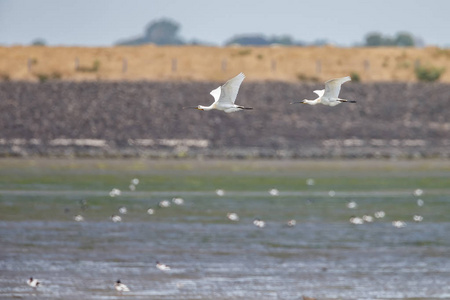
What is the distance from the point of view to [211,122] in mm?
72062

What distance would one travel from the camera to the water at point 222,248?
24.6 metres

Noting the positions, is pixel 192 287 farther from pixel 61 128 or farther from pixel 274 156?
pixel 61 128

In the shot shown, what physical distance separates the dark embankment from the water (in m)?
23.7

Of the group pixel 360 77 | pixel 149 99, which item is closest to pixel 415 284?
pixel 149 99

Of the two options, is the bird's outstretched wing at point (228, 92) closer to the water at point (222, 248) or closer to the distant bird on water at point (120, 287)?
the water at point (222, 248)

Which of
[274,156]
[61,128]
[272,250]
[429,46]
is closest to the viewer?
[272,250]

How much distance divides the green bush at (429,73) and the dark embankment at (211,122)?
1202 centimetres

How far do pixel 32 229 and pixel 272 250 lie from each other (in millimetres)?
7666

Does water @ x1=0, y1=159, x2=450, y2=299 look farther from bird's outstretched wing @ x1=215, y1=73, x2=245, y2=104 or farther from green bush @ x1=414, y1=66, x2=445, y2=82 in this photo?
green bush @ x1=414, y1=66, x2=445, y2=82

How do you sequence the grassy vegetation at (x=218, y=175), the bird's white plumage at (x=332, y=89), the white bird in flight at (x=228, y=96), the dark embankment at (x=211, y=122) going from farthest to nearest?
the dark embankment at (x=211, y=122), the grassy vegetation at (x=218, y=175), the bird's white plumage at (x=332, y=89), the white bird in flight at (x=228, y=96)

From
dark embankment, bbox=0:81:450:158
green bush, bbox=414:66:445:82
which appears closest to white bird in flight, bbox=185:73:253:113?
dark embankment, bbox=0:81:450:158

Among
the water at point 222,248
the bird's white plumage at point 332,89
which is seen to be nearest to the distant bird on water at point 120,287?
the water at point 222,248

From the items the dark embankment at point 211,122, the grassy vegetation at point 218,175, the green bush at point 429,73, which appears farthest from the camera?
the green bush at point 429,73

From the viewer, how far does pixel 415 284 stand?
83.3 ft
